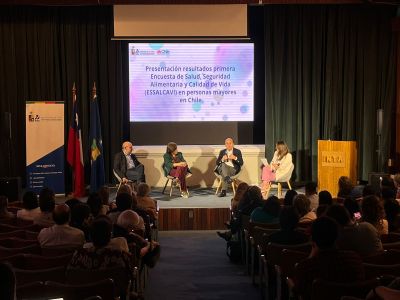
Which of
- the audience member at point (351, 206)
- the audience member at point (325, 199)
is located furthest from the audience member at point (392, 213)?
the audience member at point (325, 199)

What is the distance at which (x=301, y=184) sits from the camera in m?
11.9

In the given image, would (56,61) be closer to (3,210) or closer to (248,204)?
(3,210)

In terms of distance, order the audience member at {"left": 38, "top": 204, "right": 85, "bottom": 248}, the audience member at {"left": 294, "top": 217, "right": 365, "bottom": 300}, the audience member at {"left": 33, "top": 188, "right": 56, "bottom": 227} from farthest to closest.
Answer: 1. the audience member at {"left": 33, "top": 188, "right": 56, "bottom": 227}
2. the audience member at {"left": 38, "top": 204, "right": 85, "bottom": 248}
3. the audience member at {"left": 294, "top": 217, "right": 365, "bottom": 300}

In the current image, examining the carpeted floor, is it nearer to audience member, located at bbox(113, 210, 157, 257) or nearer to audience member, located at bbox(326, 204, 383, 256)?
audience member, located at bbox(113, 210, 157, 257)

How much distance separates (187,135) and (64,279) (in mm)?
8066

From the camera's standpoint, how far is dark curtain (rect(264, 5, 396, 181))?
1170 cm

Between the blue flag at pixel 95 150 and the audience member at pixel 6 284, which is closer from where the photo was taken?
the audience member at pixel 6 284

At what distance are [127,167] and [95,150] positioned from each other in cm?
82

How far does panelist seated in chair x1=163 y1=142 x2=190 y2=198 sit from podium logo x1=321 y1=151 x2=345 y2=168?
229 centimetres

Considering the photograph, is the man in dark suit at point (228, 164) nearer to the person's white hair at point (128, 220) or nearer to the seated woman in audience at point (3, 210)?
the seated woman in audience at point (3, 210)

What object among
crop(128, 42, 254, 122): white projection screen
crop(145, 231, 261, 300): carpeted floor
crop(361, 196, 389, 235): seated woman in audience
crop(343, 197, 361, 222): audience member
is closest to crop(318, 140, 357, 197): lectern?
crop(128, 42, 254, 122): white projection screen

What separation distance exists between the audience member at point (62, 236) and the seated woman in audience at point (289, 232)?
1.55m

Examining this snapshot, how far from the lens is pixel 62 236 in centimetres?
502

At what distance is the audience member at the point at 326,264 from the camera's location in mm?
4004
